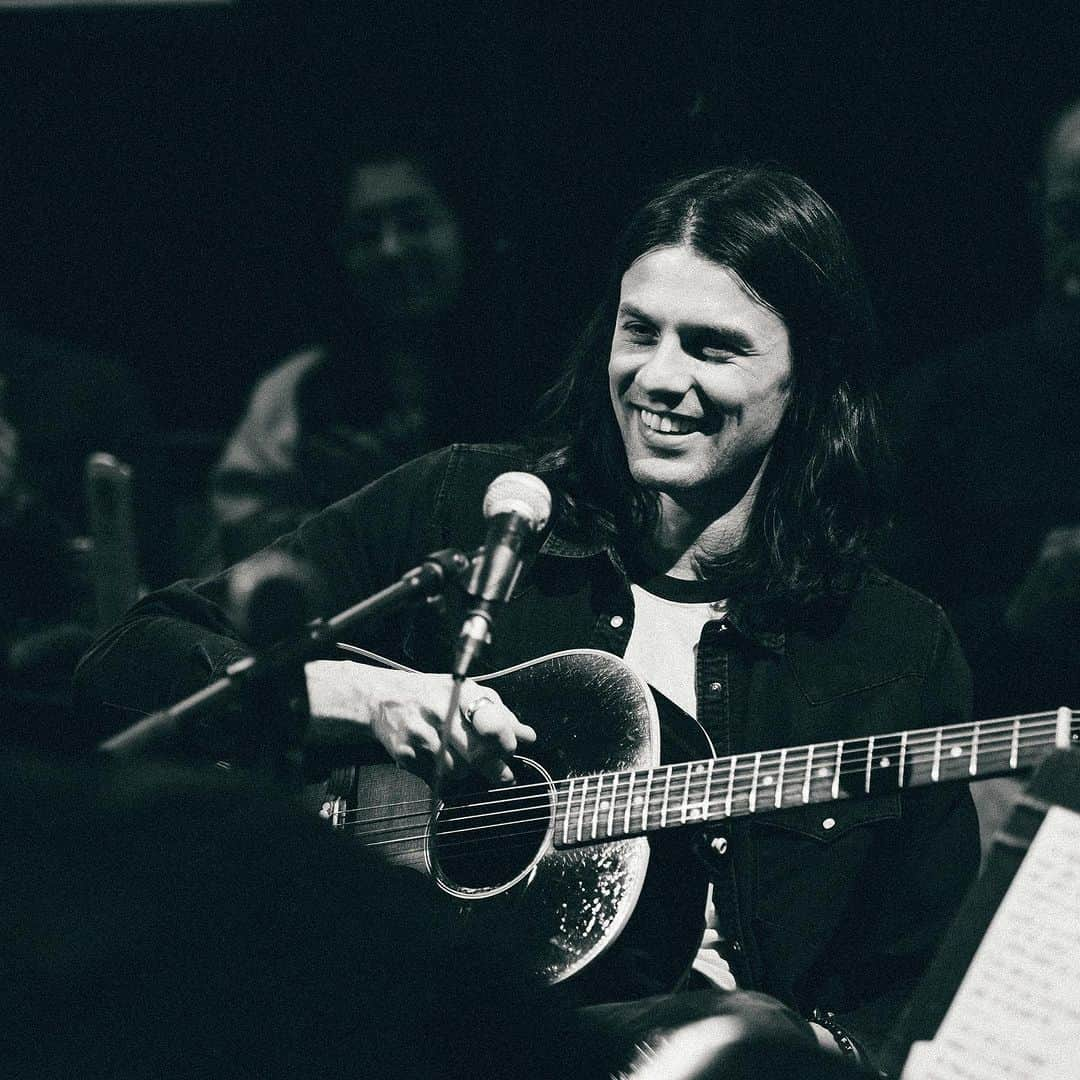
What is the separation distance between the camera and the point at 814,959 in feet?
8.26

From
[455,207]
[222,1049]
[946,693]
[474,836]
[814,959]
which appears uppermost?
[455,207]

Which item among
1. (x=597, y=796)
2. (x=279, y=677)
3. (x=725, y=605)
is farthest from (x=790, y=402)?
(x=279, y=677)

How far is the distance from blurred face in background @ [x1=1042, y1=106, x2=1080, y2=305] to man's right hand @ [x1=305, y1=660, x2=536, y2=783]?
1743 mm

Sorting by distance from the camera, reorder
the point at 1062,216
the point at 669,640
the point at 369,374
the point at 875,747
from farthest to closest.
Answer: the point at 369,374 < the point at 1062,216 < the point at 669,640 < the point at 875,747

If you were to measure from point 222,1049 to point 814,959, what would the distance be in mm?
1874

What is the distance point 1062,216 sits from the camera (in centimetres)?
330

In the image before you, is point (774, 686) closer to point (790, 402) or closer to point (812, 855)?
point (812, 855)

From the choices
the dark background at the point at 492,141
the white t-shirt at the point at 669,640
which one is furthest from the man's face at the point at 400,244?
the white t-shirt at the point at 669,640

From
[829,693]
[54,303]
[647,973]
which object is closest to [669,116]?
[829,693]

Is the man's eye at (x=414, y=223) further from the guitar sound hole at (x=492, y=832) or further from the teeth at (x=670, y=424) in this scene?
the guitar sound hole at (x=492, y=832)

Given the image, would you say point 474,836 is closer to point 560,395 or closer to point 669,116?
point 560,395

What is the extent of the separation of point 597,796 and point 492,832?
A: 0.64 feet

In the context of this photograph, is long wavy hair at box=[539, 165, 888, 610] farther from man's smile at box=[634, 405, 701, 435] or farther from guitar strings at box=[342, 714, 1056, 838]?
guitar strings at box=[342, 714, 1056, 838]

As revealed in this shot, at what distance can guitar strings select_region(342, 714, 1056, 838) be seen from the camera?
7.07 feet
